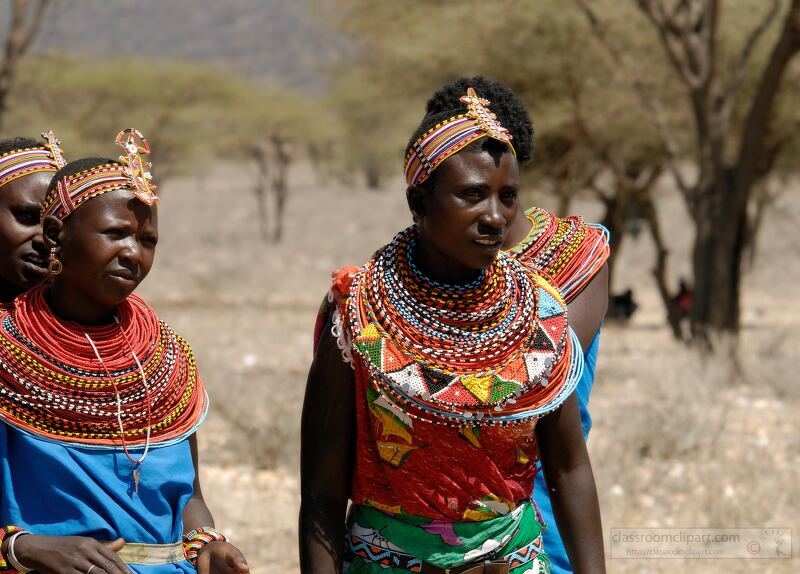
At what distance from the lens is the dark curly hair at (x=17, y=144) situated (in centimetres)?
263

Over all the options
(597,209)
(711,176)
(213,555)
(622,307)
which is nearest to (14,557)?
(213,555)

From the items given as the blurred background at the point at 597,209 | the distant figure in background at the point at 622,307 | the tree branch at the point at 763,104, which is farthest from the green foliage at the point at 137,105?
the tree branch at the point at 763,104

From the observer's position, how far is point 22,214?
2541 mm

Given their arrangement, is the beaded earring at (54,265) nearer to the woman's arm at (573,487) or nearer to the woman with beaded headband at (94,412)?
the woman with beaded headband at (94,412)

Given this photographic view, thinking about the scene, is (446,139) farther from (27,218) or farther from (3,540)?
(3,540)

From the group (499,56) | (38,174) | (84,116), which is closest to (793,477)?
(38,174)

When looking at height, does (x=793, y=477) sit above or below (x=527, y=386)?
below

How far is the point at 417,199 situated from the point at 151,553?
90 cm

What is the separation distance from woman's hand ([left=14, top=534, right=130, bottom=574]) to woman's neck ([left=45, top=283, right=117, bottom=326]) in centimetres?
45

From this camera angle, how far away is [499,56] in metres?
14.0

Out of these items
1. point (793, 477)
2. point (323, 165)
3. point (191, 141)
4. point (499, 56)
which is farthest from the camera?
point (323, 165)

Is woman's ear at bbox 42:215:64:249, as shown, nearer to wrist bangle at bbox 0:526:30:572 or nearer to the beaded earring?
the beaded earring

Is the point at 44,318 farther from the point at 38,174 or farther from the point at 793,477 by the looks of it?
the point at 793,477

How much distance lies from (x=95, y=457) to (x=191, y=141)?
2778 centimetres
